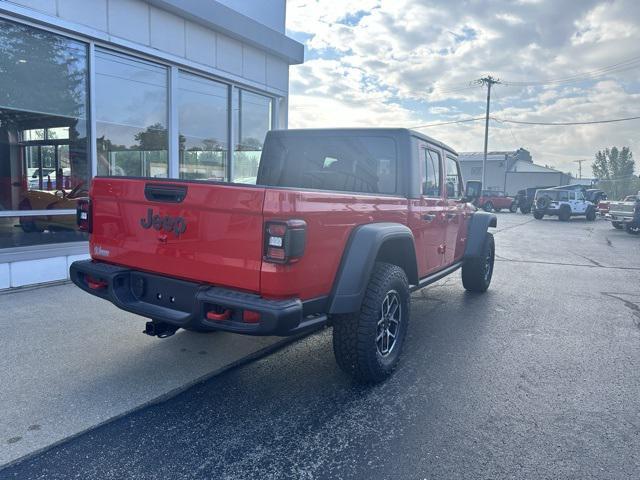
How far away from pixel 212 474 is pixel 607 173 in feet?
326

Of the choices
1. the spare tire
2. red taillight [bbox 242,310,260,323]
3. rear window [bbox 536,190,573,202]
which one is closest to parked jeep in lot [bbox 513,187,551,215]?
rear window [bbox 536,190,573,202]

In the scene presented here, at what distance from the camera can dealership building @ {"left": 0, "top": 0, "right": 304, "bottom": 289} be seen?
6184 mm

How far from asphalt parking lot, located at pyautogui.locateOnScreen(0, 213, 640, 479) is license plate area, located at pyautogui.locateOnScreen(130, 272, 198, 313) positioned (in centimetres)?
73

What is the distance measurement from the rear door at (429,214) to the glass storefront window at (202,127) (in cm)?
520

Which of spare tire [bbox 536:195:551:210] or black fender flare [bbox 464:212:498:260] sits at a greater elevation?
spare tire [bbox 536:195:551:210]

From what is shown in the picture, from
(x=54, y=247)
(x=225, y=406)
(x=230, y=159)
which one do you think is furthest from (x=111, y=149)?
(x=225, y=406)

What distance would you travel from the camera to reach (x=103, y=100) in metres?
7.21

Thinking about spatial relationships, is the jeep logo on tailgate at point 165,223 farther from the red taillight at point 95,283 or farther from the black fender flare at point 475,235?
the black fender flare at point 475,235

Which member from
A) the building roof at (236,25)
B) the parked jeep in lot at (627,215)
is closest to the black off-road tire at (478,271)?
the building roof at (236,25)

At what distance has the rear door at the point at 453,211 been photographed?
5.41 m

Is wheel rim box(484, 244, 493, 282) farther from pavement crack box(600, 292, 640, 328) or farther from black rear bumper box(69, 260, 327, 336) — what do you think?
black rear bumper box(69, 260, 327, 336)

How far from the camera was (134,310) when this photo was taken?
10.7 feet

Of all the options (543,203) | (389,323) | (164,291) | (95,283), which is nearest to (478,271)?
(389,323)

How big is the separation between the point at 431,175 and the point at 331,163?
3.47 feet
